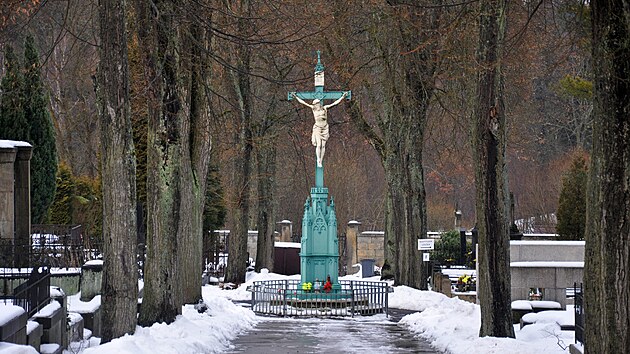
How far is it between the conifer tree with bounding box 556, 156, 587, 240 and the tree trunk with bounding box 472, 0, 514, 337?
19.2 metres

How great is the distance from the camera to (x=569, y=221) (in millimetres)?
36531

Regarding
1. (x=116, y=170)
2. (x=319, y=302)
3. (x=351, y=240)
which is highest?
(x=351, y=240)

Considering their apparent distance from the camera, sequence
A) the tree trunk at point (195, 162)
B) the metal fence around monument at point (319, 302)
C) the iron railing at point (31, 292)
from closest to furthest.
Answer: the iron railing at point (31, 292) → the tree trunk at point (195, 162) → the metal fence around monument at point (319, 302)

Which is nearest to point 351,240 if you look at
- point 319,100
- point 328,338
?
point 319,100

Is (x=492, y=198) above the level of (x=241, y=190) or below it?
below

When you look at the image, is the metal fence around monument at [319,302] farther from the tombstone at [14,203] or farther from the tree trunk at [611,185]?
the tree trunk at [611,185]

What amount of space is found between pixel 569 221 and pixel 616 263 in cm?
2677

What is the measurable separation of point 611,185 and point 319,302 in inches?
735

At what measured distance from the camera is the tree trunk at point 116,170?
15.4 meters

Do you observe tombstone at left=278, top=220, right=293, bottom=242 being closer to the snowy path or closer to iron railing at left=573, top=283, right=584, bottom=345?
the snowy path

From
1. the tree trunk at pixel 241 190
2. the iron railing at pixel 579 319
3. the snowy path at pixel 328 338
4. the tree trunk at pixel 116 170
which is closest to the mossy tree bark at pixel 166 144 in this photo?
the snowy path at pixel 328 338

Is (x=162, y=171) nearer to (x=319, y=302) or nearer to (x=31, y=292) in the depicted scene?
(x=31, y=292)

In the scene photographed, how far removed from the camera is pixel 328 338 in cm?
2019

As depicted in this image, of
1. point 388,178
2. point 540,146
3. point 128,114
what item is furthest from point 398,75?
point 540,146
